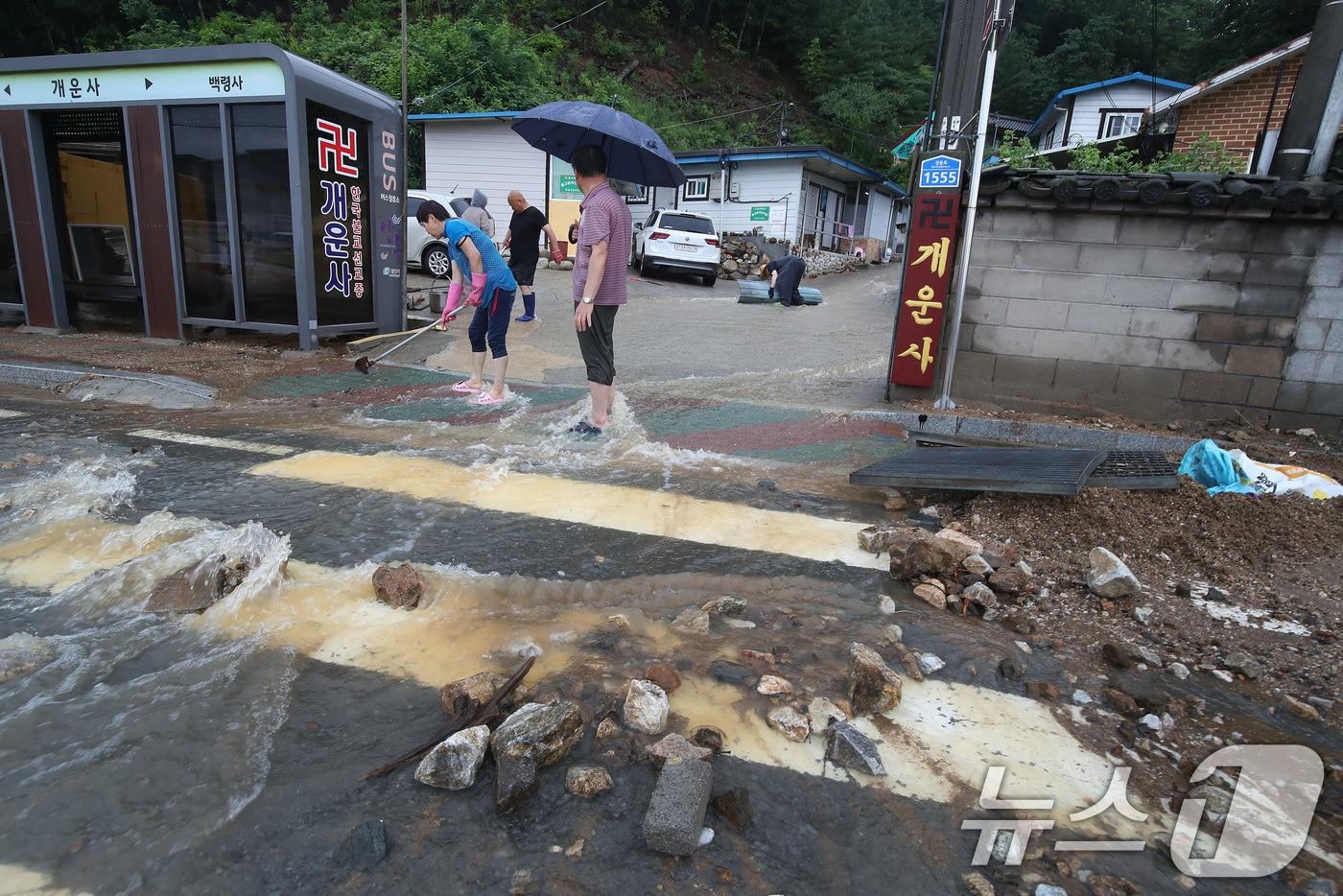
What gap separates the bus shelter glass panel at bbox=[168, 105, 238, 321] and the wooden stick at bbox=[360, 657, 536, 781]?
8.21 m

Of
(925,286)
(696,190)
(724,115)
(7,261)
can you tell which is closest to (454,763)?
(925,286)

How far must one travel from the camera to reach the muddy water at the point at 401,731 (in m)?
1.85

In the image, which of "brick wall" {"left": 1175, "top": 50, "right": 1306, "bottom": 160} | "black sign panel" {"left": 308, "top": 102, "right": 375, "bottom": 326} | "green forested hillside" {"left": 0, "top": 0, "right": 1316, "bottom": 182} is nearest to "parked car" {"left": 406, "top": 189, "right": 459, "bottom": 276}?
"black sign panel" {"left": 308, "top": 102, "right": 375, "bottom": 326}

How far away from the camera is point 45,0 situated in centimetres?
3062

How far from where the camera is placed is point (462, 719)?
2.33 meters

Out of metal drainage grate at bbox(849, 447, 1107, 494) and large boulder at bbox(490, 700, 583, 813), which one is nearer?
large boulder at bbox(490, 700, 583, 813)

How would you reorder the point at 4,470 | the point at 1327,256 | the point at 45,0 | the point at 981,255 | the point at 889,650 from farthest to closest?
the point at 45,0, the point at 981,255, the point at 1327,256, the point at 4,470, the point at 889,650

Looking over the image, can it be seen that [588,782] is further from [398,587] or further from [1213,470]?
[1213,470]

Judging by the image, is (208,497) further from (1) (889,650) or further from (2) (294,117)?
(2) (294,117)

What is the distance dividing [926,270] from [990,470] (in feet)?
9.71

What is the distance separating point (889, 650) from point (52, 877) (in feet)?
8.23

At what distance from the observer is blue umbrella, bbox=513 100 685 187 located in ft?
17.3

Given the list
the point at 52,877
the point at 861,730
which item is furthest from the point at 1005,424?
the point at 52,877

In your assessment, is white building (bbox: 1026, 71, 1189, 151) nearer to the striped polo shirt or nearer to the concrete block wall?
the concrete block wall
